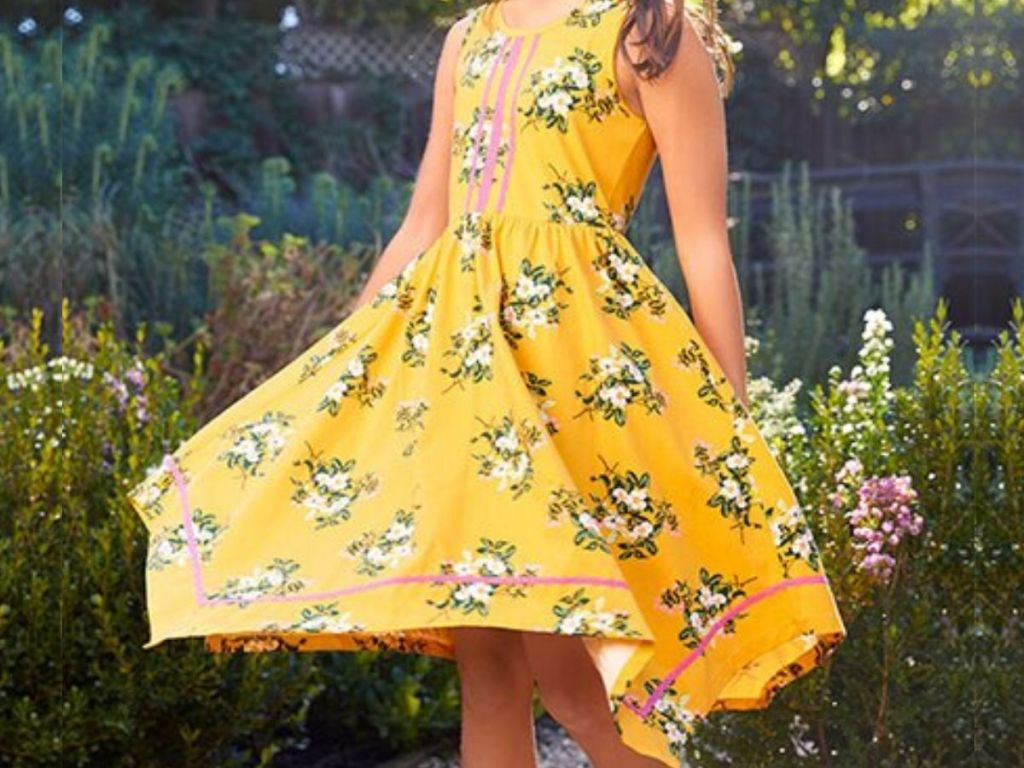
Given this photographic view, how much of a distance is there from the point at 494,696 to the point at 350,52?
20.9 feet

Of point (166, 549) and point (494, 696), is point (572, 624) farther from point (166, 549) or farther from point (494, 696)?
point (166, 549)

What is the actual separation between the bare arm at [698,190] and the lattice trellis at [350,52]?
18.7 feet

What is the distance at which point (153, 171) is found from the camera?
651 cm

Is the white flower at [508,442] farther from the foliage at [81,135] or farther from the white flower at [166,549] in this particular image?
the foliage at [81,135]

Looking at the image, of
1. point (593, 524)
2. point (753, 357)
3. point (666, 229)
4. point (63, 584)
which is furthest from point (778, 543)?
point (666, 229)

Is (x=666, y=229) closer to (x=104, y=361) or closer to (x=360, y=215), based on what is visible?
(x=360, y=215)

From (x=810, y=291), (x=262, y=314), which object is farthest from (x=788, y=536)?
(x=810, y=291)

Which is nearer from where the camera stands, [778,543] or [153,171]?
[778,543]

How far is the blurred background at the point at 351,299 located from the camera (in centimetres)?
330

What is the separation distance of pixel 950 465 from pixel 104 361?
163cm

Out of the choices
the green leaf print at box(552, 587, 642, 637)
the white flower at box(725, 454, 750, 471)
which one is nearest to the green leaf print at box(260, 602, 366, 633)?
the green leaf print at box(552, 587, 642, 637)

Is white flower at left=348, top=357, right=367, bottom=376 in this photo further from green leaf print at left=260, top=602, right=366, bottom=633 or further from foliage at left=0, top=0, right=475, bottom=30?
foliage at left=0, top=0, right=475, bottom=30

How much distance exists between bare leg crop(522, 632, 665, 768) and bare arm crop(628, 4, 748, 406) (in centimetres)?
41

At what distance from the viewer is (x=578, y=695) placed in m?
2.56
